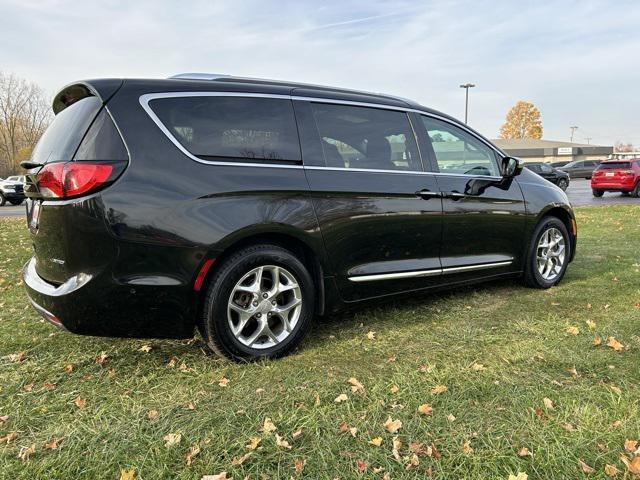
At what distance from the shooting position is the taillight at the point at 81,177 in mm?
2625

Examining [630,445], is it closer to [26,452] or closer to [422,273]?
[422,273]

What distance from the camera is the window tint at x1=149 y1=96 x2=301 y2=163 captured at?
290cm

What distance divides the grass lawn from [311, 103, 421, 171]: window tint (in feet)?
4.13

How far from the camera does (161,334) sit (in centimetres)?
→ 290

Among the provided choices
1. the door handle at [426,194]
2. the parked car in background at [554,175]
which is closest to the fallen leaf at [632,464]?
the door handle at [426,194]

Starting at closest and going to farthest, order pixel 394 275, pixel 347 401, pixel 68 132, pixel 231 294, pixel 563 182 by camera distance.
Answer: pixel 347 401, pixel 68 132, pixel 231 294, pixel 394 275, pixel 563 182

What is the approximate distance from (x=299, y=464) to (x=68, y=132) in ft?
7.36

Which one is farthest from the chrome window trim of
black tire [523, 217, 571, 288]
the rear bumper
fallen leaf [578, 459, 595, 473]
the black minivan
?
fallen leaf [578, 459, 595, 473]

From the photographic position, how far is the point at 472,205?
418 centimetres

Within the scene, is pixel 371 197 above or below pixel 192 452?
above

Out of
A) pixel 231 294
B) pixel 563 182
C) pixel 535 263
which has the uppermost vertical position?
pixel 231 294

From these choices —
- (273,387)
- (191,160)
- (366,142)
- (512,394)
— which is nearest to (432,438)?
(512,394)

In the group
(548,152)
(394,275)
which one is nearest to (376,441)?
(394,275)

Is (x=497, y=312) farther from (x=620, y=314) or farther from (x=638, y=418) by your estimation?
(x=638, y=418)
